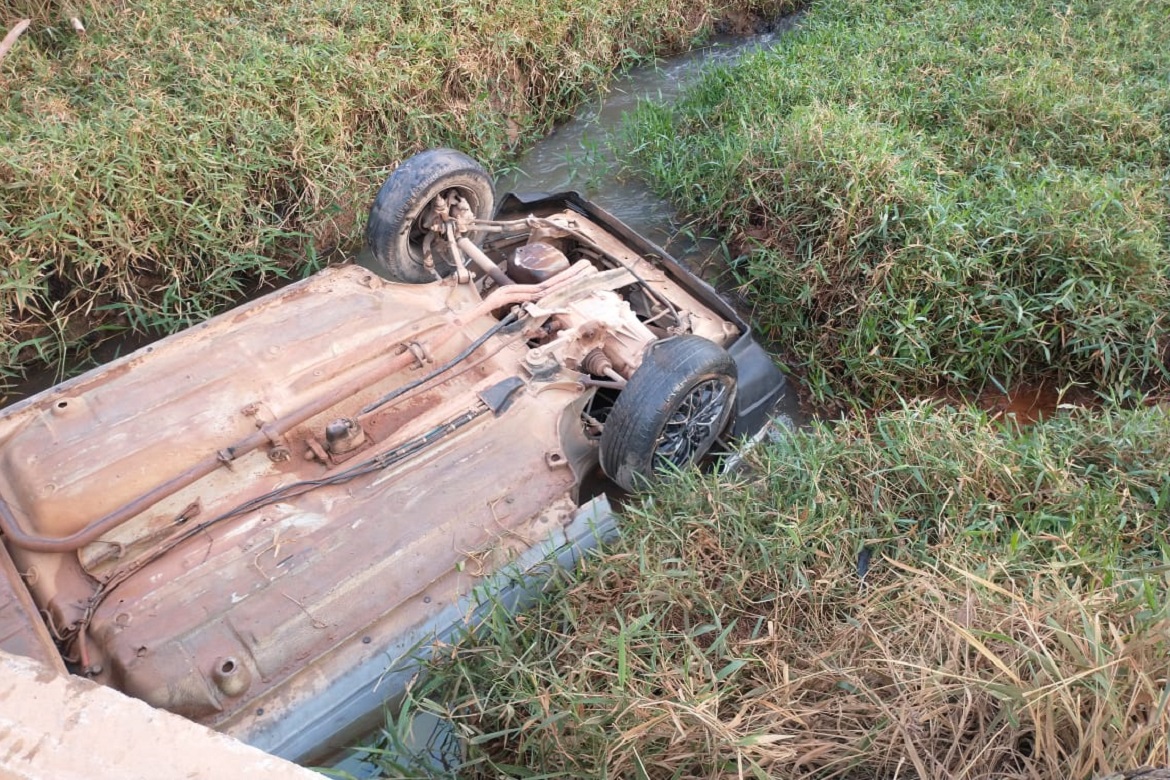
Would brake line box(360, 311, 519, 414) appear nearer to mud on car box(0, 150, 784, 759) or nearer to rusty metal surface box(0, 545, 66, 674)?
mud on car box(0, 150, 784, 759)

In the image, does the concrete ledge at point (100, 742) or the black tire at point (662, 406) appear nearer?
the concrete ledge at point (100, 742)

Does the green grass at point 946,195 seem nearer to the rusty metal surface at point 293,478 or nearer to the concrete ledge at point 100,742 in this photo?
the rusty metal surface at point 293,478

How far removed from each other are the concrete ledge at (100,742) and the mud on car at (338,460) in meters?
0.92

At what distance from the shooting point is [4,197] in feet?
15.1

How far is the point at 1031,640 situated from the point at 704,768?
1099mm

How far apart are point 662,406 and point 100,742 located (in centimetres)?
227

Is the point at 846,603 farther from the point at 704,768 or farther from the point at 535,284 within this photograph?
the point at 535,284

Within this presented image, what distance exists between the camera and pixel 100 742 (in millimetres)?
1702

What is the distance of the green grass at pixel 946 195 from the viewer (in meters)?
4.56

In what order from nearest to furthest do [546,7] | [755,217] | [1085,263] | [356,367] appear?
[356,367]
[1085,263]
[755,217]
[546,7]

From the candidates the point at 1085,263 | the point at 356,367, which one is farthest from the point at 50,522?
the point at 1085,263

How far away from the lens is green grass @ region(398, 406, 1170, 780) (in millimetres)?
2295

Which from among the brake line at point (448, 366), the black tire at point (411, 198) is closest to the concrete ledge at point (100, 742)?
the brake line at point (448, 366)

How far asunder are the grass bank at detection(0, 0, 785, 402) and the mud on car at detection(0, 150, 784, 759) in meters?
1.43
